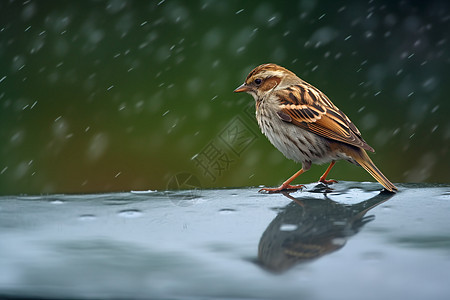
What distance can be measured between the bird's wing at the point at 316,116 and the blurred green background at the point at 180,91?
1.29 metres

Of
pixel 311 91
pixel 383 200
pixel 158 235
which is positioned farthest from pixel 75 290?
pixel 311 91

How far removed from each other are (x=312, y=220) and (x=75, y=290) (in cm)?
83

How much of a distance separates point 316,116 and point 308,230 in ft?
7.12

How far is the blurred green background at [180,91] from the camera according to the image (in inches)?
209

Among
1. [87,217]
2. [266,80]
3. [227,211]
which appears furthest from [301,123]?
[87,217]

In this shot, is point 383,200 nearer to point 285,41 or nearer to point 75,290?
point 75,290

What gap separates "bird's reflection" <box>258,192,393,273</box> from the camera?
135 cm

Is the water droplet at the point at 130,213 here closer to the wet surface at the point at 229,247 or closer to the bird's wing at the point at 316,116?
the wet surface at the point at 229,247

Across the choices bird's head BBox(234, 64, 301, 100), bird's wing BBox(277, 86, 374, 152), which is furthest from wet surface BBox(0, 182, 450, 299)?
bird's head BBox(234, 64, 301, 100)

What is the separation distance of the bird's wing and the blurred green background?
129 centimetres

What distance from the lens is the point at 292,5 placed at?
559 centimetres

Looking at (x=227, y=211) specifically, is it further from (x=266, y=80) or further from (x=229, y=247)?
(x=266, y=80)

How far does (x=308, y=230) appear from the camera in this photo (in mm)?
1628

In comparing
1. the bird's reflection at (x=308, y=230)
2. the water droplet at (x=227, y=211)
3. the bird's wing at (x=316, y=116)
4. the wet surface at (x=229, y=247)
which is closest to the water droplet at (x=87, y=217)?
the wet surface at (x=229, y=247)
